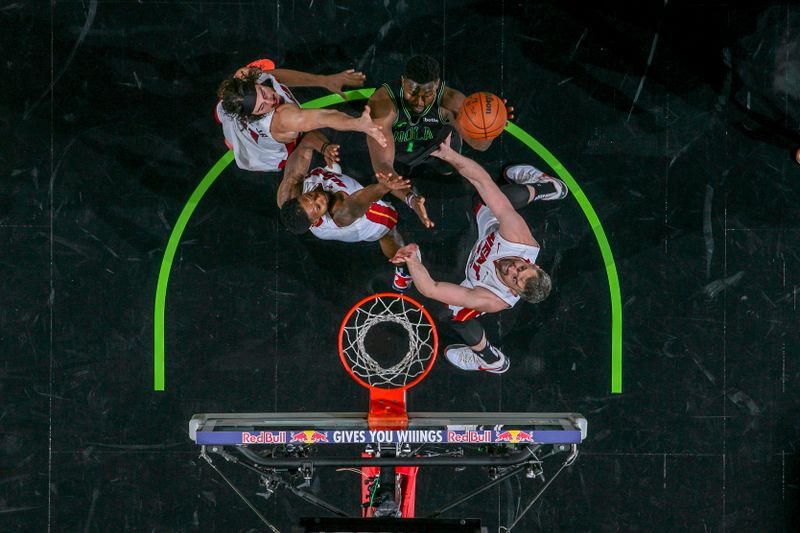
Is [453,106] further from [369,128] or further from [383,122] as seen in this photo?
[369,128]

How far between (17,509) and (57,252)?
2992 millimetres

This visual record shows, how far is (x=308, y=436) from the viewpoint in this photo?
21.5ft

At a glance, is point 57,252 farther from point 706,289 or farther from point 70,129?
point 706,289

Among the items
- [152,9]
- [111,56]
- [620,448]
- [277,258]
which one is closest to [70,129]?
[111,56]

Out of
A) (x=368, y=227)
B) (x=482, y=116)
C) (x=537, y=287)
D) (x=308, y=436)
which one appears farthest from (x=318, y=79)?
(x=308, y=436)

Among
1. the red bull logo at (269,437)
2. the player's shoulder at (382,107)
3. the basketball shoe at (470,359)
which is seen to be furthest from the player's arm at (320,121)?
the red bull logo at (269,437)

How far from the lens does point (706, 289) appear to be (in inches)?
332

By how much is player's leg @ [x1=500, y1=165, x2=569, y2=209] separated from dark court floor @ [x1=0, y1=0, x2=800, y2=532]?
312 millimetres

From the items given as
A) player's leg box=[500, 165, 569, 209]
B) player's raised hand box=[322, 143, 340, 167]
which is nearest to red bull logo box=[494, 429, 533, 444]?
player's leg box=[500, 165, 569, 209]

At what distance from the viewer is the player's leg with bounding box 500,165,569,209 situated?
7.91 meters

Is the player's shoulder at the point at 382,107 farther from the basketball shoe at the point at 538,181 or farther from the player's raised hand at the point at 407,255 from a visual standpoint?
the basketball shoe at the point at 538,181

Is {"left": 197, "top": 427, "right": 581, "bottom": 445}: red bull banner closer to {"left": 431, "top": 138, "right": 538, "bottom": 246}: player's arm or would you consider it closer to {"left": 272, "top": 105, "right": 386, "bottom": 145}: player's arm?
{"left": 431, "top": 138, "right": 538, "bottom": 246}: player's arm

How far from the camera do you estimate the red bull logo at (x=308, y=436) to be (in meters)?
6.55

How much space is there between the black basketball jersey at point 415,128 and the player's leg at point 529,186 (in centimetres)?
99
